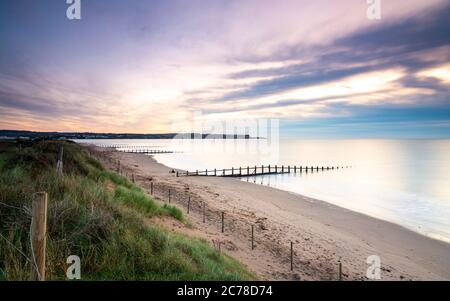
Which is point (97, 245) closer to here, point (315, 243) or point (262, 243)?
point (262, 243)

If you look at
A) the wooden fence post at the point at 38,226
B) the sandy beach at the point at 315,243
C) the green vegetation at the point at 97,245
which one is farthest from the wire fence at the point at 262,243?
the wooden fence post at the point at 38,226

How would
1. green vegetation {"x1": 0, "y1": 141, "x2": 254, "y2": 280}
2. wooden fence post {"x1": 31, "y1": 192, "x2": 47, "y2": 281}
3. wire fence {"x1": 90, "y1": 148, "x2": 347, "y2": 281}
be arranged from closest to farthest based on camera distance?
wooden fence post {"x1": 31, "y1": 192, "x2": 47, "y2": 281}, green vegetation {"x1": 0, "y1": 141, "x2": 254, "y2": 280}, wire fence {"x1": 90, "y1": 148, "x2": 347, "y2": 281}

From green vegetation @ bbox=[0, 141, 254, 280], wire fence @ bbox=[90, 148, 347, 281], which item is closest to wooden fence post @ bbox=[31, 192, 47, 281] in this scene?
green vegetation @ bbox=[0, 141, 254, 280]

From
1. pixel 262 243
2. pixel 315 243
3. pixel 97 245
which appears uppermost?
pixel 97 245

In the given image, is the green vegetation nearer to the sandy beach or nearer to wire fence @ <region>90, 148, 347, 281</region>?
the sandy beach

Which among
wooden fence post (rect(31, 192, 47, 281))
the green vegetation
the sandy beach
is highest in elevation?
wooden fence post (rect(31, 192, 47, 281))

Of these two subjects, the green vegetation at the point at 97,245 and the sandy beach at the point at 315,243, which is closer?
the green vegetation at the point at 97,245

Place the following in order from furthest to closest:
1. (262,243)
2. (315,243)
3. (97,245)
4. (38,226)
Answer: (315,243), (262,243), (97,245), (38,226)

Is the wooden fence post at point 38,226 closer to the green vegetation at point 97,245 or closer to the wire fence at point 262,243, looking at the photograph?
the green vegetation at point 97,245

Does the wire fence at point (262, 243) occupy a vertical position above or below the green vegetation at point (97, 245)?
below

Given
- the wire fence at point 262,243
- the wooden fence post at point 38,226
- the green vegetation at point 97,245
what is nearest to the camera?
the wooden fence post at point 38,226

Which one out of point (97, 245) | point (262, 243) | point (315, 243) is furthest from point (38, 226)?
point (315, 243)
